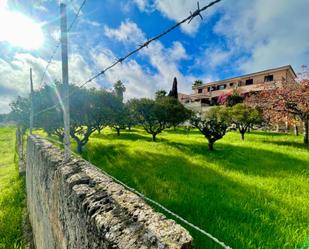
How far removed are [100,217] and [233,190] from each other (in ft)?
18.9

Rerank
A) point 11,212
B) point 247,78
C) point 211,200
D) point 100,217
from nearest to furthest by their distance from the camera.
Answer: point 100,217 < point 211,200 < point 11,212 < point 247,78

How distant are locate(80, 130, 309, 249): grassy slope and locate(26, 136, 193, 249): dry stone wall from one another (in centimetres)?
236

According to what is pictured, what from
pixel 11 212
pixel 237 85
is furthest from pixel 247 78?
pixel 11 212

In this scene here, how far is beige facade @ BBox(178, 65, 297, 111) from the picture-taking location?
36.6m

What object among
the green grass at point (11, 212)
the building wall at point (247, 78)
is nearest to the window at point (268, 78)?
the building wall at point (247, 78)

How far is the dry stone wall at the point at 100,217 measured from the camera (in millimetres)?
1222

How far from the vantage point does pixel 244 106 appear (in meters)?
22.6

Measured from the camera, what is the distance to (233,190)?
645 cm

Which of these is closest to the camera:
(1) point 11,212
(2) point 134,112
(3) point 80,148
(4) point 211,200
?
(4) point 211,200

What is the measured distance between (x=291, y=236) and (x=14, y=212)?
776 cm

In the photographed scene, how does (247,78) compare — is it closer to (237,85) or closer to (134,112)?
(237,85)

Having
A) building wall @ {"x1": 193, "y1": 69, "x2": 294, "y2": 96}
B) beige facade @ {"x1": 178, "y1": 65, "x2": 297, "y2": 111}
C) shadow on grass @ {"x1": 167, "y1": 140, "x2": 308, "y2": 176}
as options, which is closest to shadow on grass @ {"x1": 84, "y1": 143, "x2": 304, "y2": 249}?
shadow on grass @ {"x1": 167, "y1": 140, "x2": 308, "y2": 176}

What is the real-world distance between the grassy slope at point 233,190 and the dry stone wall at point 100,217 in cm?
236

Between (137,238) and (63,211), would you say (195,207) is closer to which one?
(63,211)
